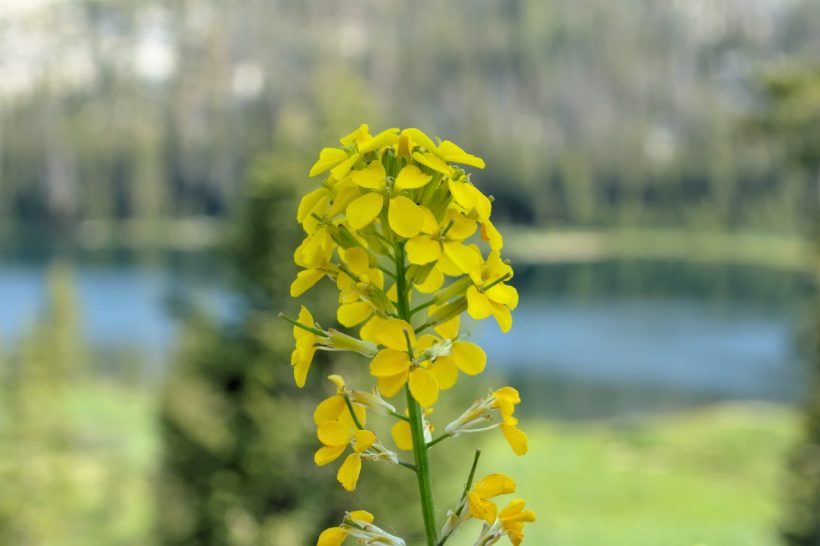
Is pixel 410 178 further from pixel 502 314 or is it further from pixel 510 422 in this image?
pixel 510 422

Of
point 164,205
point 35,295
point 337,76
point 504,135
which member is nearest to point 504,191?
point 504,135

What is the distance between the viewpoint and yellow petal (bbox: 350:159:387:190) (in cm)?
137

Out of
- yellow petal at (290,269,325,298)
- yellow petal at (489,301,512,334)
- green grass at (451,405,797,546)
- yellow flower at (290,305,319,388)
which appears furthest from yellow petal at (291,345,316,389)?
green grass at (451,405,797,546)

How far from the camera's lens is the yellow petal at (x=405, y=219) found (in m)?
1.34

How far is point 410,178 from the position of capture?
139 cm

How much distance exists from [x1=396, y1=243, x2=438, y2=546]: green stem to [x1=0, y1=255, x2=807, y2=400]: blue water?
1086 inches

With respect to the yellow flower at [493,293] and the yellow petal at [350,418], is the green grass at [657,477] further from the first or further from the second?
the yellow flower at [493,293]

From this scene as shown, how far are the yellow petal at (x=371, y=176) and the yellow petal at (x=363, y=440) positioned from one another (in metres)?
0.38

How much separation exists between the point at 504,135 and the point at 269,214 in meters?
143

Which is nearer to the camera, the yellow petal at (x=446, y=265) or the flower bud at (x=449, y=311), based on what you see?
the yellow petal at (x=446, y=265)

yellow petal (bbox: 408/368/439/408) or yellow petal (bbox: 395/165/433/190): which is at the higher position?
yellow petal (bbox: 395/165/433/190)

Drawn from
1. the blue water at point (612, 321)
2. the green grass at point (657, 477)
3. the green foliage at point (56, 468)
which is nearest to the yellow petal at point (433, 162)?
the green foliage at point (56, 468)

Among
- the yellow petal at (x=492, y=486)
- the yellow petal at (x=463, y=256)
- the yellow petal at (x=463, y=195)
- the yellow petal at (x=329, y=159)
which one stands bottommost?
the yellow petal at (x=492, y=486)

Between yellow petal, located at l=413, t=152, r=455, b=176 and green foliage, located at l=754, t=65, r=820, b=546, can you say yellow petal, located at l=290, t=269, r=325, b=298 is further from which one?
green foliage, located at l=754, t=65, r=820, b=546
